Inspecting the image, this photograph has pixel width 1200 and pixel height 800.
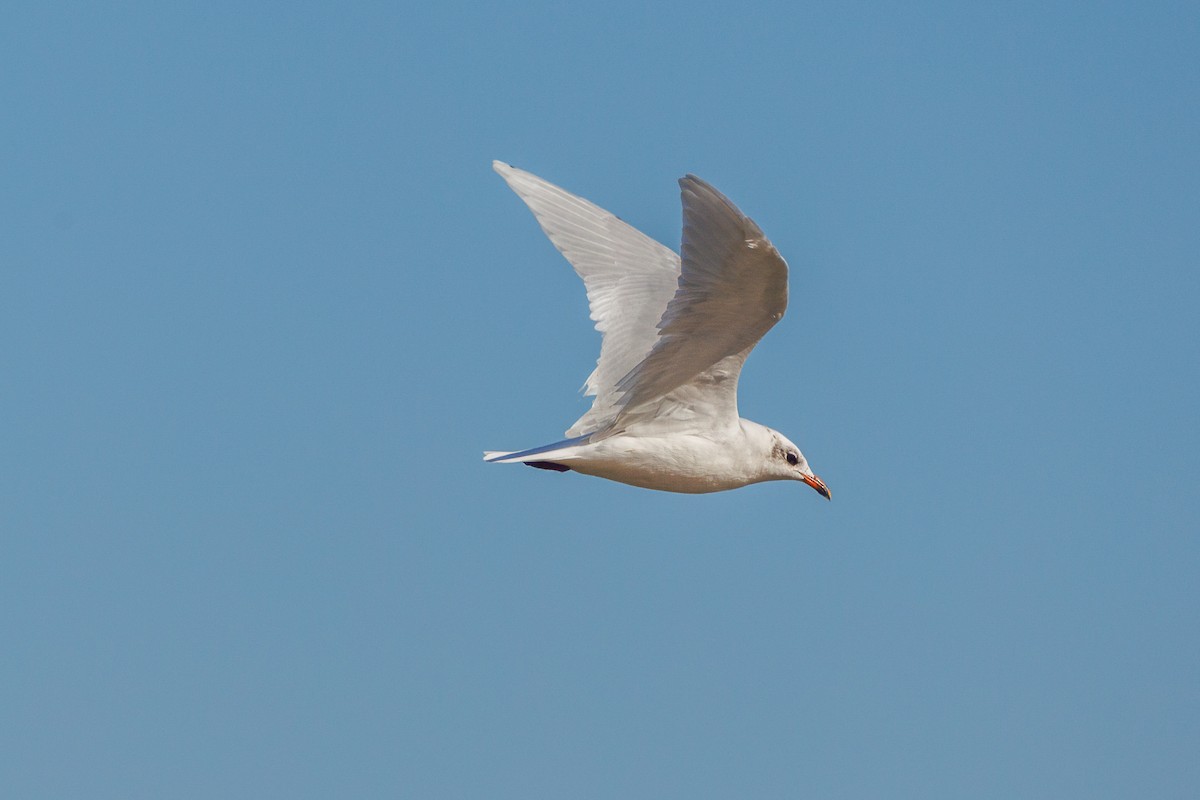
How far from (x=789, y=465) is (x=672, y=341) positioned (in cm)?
230

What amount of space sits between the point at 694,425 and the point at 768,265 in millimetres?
2310

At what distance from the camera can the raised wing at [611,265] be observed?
43.5ft

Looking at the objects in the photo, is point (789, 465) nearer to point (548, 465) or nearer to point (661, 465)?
point (661, 465)

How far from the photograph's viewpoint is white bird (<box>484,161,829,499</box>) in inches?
420

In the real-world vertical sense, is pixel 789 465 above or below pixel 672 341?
below

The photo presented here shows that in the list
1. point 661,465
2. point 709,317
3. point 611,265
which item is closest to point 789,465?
point 661,465

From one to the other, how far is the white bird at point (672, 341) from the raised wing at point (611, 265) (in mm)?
11

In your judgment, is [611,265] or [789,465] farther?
[611,265]

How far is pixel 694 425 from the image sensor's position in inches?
501

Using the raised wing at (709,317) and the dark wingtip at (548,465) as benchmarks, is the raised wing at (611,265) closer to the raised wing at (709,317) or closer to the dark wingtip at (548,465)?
the raised wing at (709,317)

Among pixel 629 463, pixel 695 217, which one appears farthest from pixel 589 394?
pixel 695 217

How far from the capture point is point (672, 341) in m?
11.7

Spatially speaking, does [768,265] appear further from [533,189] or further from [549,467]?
[533,189]

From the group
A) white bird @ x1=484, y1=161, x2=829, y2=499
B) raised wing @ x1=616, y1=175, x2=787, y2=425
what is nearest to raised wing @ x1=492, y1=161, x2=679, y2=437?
white bird @ x1=484, y1=161, x2=829, y2=499
